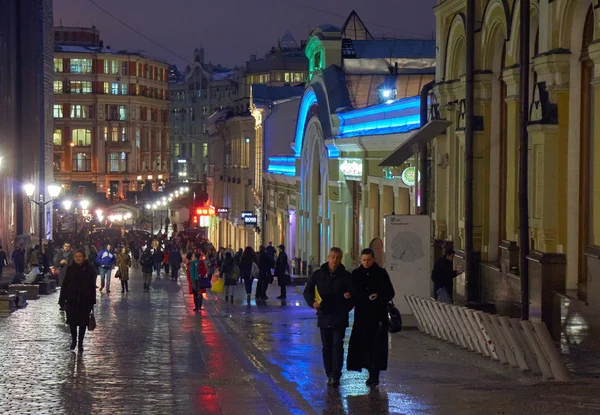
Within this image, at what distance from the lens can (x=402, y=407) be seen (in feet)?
36.1

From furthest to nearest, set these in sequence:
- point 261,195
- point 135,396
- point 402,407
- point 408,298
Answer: point 261,195
point 408,298
point 135,396
point 402,407

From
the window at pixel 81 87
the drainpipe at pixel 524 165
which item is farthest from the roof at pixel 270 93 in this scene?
the window at pixel 81 87

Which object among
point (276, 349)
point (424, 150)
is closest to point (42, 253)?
point (424, 150)

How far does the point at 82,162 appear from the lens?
137 meters

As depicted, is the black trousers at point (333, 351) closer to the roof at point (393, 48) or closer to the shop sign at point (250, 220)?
the roof at point (393, 48)

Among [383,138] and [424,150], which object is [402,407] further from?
[383,138]

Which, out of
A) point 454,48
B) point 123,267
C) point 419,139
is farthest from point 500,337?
point 123,267

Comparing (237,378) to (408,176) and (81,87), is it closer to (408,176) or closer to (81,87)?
(408,176)

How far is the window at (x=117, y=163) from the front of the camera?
13912 centimetres

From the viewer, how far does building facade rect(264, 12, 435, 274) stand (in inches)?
1272

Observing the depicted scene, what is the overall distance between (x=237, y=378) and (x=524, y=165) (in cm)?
508

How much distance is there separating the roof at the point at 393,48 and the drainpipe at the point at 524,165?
2838 cm

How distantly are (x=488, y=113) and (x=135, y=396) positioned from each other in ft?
38.0

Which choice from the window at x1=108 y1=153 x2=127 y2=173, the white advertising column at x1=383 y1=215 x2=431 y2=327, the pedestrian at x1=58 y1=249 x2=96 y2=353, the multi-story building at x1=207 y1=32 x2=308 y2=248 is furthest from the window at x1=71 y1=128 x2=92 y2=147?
the pedestrian at x1=58 y1=249 x2=96 y2=353
